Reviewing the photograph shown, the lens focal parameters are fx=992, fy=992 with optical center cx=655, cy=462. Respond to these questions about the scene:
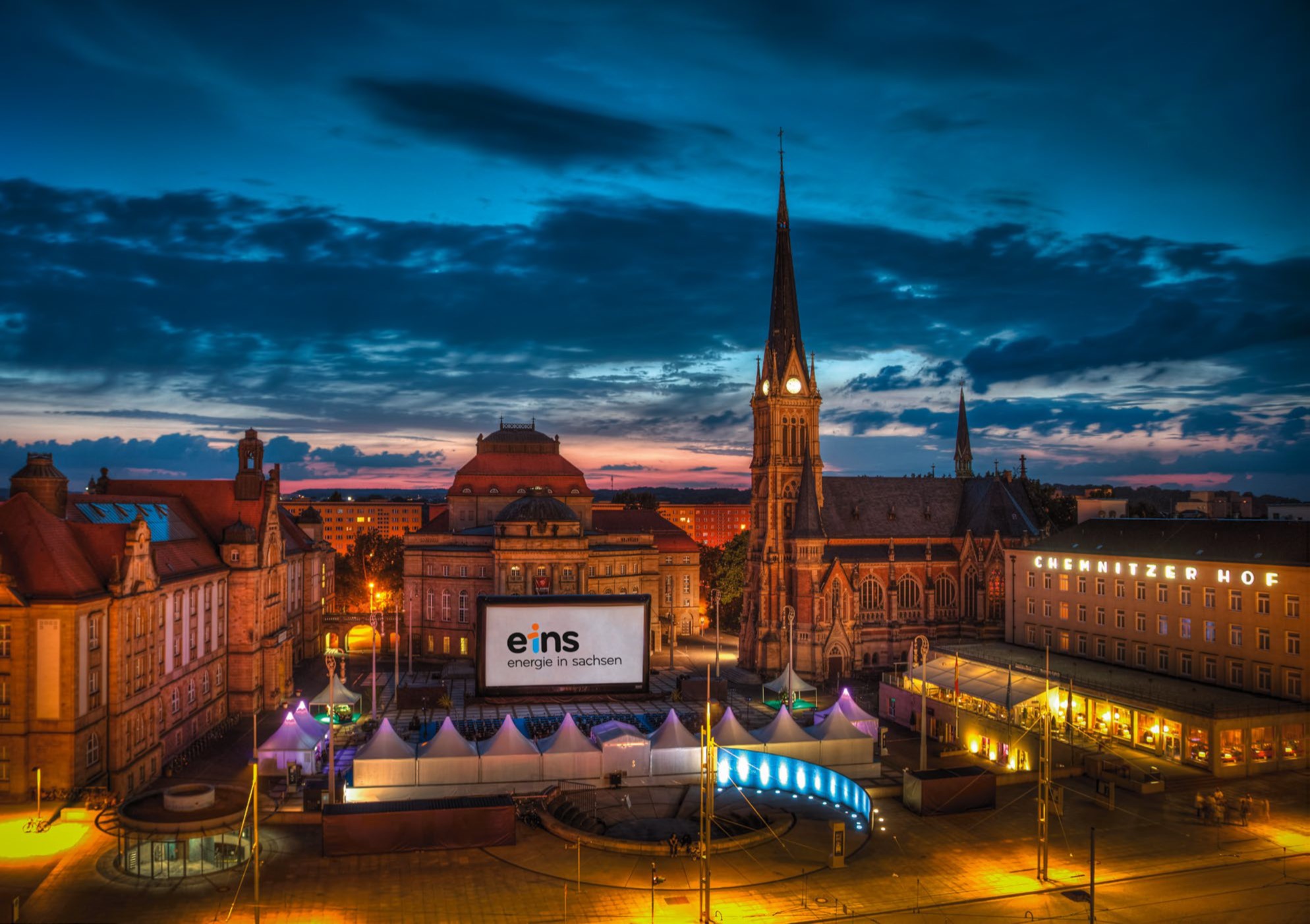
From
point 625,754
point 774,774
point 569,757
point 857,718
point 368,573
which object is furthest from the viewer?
point 368,573

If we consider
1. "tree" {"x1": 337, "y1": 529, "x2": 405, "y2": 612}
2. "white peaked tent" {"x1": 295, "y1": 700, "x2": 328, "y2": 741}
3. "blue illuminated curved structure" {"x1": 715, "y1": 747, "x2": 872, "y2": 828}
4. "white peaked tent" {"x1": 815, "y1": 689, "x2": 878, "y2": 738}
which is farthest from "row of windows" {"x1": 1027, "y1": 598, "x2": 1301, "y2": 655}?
"tree" {"x1": 337, "y1": 529, "x2": 405, "y2": 612}

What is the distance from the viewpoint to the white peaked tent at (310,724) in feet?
156

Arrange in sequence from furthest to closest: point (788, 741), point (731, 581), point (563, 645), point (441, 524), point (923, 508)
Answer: point (731, 581), point (441, 524), point (923, 508), point (563, 645), point (788, 741)

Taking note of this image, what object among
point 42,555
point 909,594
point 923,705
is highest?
point 42,555

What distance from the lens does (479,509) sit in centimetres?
9250

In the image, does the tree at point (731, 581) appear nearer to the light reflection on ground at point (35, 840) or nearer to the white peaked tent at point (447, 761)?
the white peaked tent at point (447, 761)

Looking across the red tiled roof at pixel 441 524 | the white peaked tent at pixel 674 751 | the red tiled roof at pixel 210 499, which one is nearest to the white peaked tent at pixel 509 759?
the white peaked tent at pixel 674 751

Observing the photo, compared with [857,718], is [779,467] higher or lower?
higher

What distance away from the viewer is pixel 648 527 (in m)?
98.4

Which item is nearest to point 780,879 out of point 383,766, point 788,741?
point 788,741

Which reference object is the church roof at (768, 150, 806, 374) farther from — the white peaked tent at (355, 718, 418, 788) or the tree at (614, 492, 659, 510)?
the tree at (614, 492, 659, 510)

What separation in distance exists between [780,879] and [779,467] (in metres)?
49.6

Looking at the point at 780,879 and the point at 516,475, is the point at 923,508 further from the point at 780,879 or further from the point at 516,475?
the point at 780,879

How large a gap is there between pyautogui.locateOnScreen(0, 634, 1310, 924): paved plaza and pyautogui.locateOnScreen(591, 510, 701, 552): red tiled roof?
5526cm
